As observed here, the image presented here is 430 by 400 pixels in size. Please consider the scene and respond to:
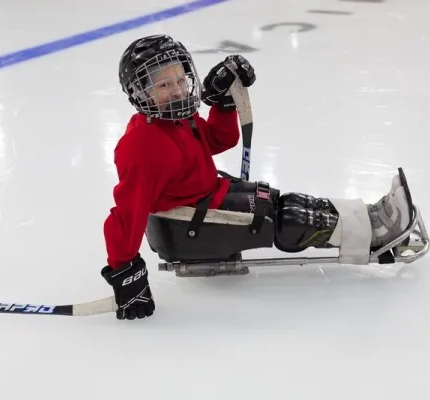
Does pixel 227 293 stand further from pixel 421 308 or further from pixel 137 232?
pixel 421 308

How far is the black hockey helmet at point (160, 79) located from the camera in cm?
117

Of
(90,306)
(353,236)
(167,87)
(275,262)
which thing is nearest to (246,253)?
(275,262)

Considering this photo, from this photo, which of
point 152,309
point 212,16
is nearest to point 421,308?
point 152,309

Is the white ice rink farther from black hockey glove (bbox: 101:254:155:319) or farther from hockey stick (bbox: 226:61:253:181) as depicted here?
hockey stick (bbox: 226:61:253:181)

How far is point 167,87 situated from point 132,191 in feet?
0.68

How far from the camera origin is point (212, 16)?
3973mm

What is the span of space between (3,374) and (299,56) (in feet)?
7.68

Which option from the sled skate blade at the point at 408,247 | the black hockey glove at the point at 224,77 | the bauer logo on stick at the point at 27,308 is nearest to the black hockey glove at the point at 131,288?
the bauer logo on stick at the point at 27,308

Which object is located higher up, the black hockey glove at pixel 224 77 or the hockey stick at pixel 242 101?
the black hockey glove at pixel 224 77

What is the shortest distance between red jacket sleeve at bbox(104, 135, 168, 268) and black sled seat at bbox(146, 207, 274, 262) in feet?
0.34

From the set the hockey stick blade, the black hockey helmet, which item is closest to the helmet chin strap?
the black hockey helmet

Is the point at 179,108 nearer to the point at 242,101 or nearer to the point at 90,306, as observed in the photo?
the point at 242,101

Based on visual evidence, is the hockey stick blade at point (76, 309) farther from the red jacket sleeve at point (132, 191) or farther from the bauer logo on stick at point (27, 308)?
the red jacket sleeve at point (132, 191)

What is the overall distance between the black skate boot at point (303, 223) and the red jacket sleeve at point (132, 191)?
292mm
